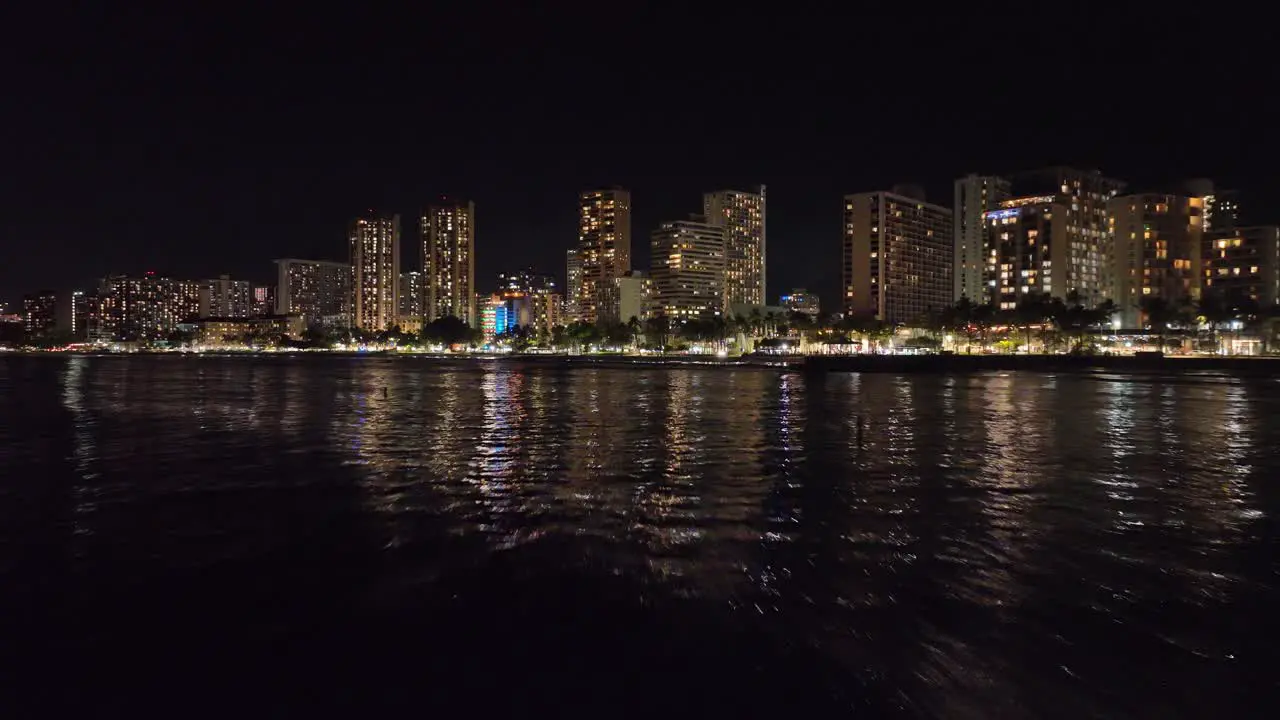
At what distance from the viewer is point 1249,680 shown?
7535 mm

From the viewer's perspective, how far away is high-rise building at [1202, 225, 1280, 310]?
480 ft

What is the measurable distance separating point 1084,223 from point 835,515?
185099mm

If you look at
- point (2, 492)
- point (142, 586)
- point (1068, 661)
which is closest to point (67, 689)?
point (142, 586)

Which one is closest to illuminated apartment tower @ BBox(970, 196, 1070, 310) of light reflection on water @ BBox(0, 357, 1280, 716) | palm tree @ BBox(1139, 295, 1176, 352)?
palm tree @ BBox(1139, 295, 1176, 352)

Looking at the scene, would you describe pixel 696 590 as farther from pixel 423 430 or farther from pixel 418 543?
pixel 423 430

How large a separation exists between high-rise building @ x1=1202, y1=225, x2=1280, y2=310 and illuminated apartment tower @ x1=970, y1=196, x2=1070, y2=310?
82.4 ft

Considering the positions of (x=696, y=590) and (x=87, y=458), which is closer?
(x=696, y=590)

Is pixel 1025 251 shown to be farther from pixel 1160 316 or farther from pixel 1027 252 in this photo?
pixel 1160 316

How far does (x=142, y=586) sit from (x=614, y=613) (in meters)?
6.02

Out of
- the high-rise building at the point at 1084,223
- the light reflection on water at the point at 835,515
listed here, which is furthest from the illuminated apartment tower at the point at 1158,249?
the light reflection on water at the point at 835,515

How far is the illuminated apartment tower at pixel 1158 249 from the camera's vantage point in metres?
163

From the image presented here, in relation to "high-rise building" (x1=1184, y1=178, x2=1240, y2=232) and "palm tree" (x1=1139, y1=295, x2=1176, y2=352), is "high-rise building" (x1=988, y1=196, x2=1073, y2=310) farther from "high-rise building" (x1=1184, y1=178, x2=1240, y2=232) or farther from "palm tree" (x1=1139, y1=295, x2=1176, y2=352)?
"palm tree" (x1=1139, y1=295, x2=1176, y2=352)

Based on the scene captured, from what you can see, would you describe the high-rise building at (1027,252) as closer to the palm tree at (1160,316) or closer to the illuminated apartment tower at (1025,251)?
the illuminated apartment tower at (1025,251)

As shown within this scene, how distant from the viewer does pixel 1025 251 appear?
567 ft
